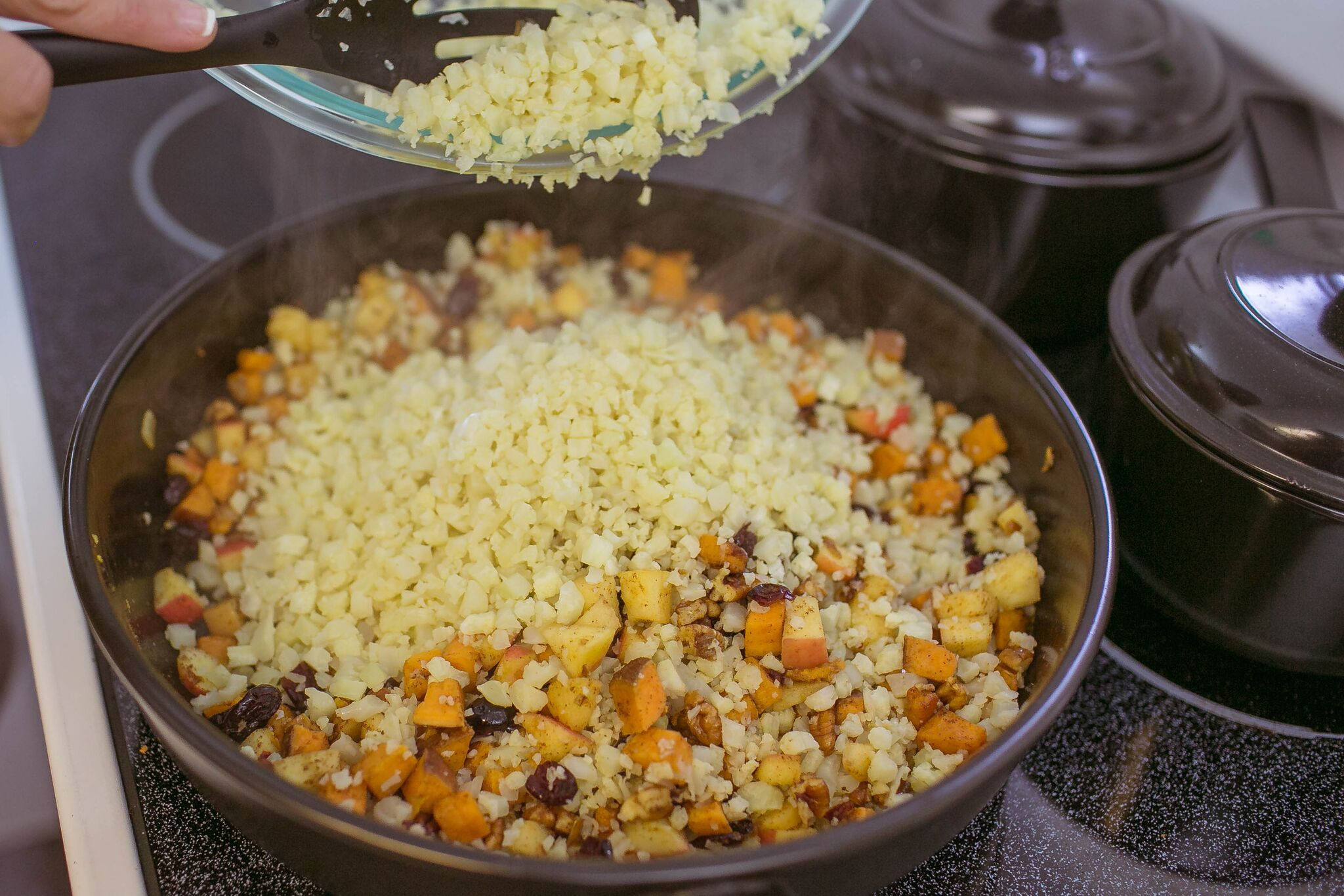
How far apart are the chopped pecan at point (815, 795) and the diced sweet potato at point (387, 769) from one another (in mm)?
347

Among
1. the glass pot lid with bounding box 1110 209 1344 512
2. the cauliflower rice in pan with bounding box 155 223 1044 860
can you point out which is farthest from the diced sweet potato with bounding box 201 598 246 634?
the glass pot lid with bounding box 1110 209 1344 512

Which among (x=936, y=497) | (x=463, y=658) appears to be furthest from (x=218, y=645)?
(x=936, y=497)

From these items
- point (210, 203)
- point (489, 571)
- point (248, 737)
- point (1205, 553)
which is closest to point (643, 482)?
point (489, 571)

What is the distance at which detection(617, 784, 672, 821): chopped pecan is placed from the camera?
82cm

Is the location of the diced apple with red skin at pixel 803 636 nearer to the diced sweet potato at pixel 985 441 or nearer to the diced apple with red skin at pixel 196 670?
the diced sweet potato at pixel 985 441

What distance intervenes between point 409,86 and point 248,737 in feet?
2.05

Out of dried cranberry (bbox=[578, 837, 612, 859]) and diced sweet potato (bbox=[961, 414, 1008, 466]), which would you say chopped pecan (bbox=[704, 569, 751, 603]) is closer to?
dried cranberry (bbox=[578, 837, 612, 859])

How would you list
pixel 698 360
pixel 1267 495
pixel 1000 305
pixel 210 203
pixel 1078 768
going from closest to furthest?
pixel 1267 495, pixel 1078 768, pixel 698 360, pixel 1000 305, pixel 210 203

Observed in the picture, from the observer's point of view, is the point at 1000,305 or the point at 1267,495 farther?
the point at 1000,305

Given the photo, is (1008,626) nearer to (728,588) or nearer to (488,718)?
(728,588)

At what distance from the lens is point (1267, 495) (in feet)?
2.83

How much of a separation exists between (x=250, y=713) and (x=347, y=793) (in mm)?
143

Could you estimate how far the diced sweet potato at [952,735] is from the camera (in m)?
0.91

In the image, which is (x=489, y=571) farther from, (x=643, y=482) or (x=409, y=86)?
(x=409, y=86)
